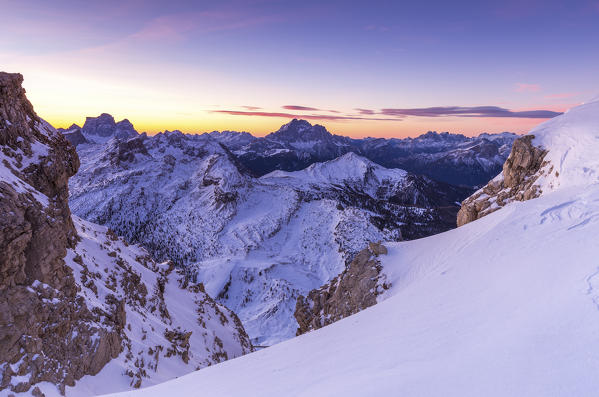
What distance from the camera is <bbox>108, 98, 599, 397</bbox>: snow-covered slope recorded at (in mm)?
5266

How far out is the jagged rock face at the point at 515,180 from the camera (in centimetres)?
2557

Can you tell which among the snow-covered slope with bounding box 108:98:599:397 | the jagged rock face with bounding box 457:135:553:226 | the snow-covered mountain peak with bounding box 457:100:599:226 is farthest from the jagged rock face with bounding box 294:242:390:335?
the snow-covered mountain peak with bounding box 457:100:599:226

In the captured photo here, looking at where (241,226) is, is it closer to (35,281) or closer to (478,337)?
(35,281)

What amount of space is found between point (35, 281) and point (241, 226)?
11562 cm

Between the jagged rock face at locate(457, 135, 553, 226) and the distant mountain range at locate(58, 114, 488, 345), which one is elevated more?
the jagged rock face at locate(457, 135, 553, 226)

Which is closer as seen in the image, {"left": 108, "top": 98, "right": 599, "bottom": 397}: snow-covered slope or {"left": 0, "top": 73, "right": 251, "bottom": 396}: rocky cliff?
{"left": 108, "top": 98, "right": 599, "bottom": 397}: snow-covered slope

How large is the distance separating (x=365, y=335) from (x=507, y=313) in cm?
417

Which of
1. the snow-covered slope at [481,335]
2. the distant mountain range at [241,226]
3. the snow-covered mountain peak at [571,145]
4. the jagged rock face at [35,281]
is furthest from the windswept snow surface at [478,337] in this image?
the distant mountain range at [241,226]

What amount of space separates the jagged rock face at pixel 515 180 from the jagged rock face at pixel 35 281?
3030cm

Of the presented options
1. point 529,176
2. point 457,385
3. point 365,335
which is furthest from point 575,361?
point 529,176

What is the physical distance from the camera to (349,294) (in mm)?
26953

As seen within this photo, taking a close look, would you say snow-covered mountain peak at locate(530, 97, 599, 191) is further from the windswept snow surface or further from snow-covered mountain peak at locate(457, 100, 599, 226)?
the windswept snow surface

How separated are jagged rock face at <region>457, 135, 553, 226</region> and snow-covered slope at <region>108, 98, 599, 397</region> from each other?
923 centimetres

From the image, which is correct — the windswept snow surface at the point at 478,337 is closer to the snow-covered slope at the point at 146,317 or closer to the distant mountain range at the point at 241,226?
the snow-covered slope at the point at 146,317
